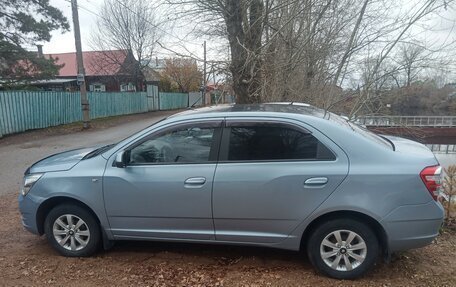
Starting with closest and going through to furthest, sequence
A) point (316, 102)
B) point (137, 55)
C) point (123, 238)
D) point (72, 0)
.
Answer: point (123, 238)
point (316, 102)
point (72, 0)
point (137, 55)

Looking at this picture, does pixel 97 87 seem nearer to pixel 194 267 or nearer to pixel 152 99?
pixel 152 99

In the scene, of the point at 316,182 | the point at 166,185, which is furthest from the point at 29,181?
the point at 316,182

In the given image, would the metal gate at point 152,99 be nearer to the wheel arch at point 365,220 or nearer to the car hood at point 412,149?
the car hood at point 412,149

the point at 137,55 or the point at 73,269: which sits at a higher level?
the point at 137,55

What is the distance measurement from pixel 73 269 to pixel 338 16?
705cm

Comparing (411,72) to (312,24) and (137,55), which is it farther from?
(137,55)

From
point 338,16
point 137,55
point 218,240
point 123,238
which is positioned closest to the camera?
point 218,240

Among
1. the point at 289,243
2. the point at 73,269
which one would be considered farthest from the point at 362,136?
the point at 73,269

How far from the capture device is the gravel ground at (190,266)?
344 cm

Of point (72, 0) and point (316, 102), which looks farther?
point (72, 0)

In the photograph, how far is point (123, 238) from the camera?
391 centimetres

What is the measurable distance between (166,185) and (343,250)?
183cm

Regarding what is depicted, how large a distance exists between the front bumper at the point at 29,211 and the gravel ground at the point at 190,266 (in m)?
0.34

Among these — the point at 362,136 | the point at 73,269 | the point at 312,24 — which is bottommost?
the point at 73,269
